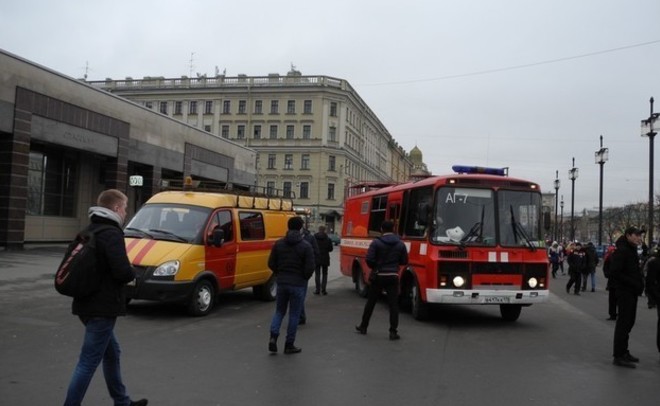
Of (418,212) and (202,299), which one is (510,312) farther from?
(202,299)

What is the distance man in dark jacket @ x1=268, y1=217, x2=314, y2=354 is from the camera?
7.64 m

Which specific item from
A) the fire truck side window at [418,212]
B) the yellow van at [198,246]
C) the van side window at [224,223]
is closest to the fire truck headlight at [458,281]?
the fire truck side window at [418,212]

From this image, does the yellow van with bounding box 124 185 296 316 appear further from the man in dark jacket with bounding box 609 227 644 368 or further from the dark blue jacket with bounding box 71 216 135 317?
the man in dark jacket with bounding box 609 227 644 368

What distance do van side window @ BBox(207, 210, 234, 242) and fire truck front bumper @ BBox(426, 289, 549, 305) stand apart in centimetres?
408

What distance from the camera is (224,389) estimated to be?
19.2ft

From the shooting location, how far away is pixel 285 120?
7938 cm

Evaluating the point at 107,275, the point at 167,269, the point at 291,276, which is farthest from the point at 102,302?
the point at 167,269

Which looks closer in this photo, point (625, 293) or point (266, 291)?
point (625, 293)

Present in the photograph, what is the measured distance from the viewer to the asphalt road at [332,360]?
578 cm

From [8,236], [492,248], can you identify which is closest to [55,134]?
[8,236]

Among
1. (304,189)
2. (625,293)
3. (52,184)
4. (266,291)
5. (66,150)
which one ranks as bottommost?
(266,291)

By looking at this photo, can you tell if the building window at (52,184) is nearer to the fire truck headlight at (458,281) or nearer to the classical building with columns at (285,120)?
the fire truck headlight at (458,281)

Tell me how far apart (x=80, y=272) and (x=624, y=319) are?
666 centimetres

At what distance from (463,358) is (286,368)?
246 cm
